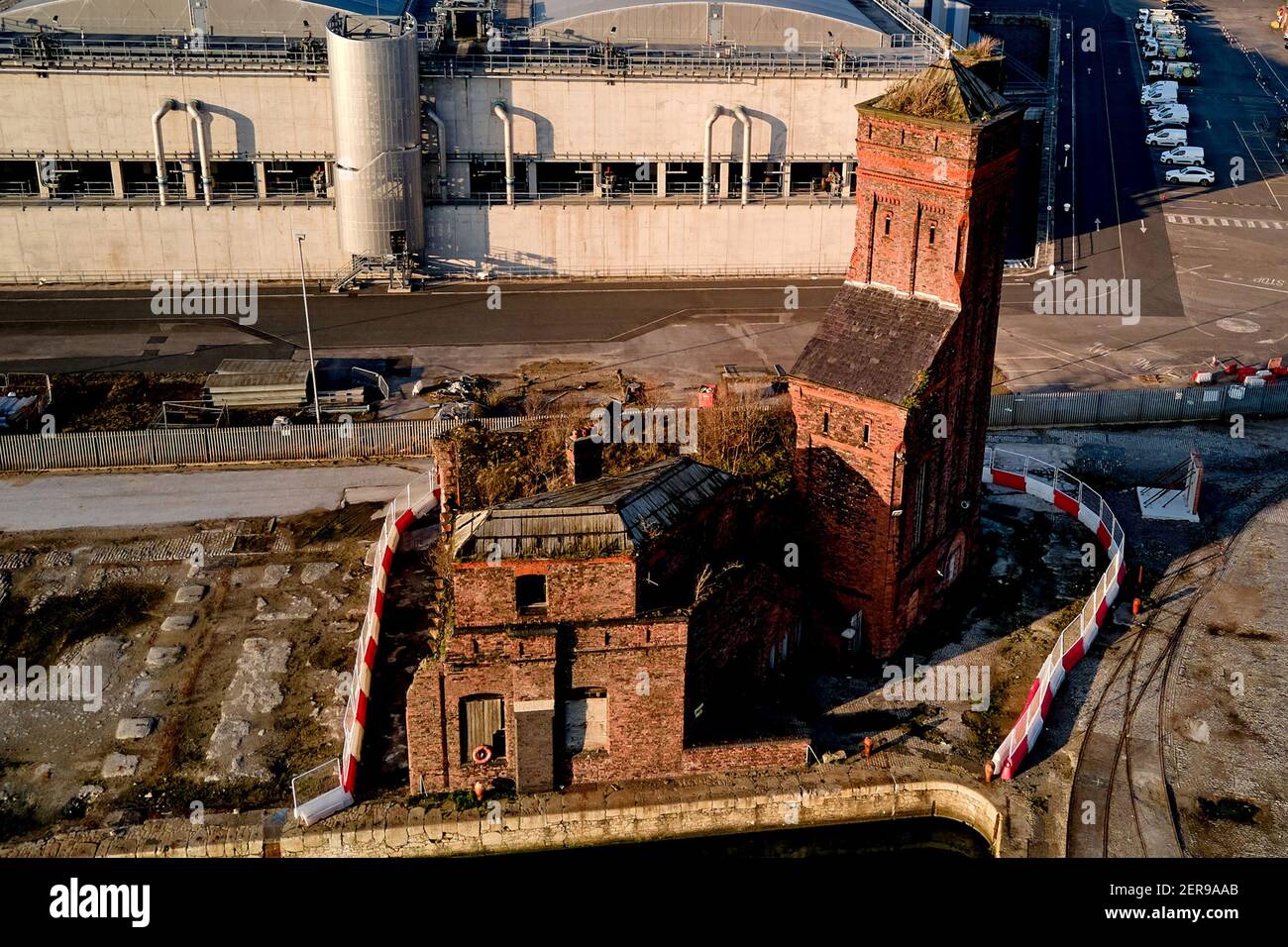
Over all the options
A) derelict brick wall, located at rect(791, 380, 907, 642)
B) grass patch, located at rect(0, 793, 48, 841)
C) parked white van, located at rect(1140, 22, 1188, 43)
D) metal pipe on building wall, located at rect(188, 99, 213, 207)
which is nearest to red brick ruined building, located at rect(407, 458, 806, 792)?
derelict brick wall, located at rect(791, 380, 907, 642)

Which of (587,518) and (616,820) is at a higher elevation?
(587,518)

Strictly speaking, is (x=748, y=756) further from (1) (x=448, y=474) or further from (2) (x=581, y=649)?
(1) (x=448, y=474)

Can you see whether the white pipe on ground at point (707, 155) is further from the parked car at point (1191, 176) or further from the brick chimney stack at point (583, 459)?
the brick chimney stack at point (583, 459)

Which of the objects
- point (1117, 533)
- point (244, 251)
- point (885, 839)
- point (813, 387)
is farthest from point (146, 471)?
point (1117, 533)

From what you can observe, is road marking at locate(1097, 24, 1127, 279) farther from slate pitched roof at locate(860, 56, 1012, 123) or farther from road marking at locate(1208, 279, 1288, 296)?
slate pitched roof at locate(860, 56, 1012, 123)

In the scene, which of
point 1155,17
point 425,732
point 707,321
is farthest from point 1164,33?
point 425,732

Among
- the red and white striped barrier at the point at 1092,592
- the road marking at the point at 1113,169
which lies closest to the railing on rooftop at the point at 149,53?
the red and white striped barrier at the point at 1092,592

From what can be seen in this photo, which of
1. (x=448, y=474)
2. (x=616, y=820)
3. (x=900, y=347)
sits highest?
(x=900, y=347)
